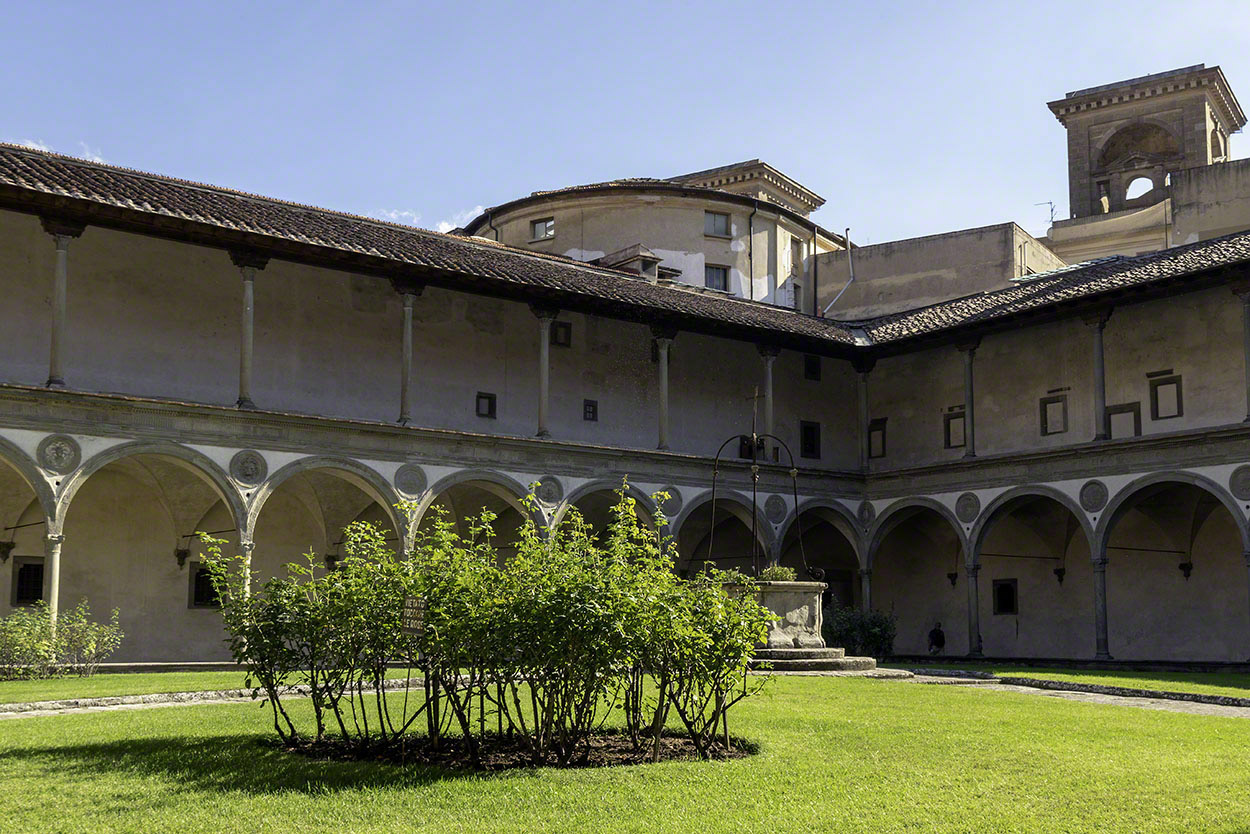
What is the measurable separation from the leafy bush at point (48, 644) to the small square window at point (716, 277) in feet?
70.3

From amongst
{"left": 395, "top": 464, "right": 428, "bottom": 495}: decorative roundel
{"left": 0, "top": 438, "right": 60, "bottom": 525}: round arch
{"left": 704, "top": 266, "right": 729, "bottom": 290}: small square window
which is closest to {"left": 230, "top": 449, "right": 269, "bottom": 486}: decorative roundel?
{"left": 395, "top": 464, "right": 428, "bottom": 495}: decorative roundel

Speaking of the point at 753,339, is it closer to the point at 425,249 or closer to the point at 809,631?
the point at 425,249

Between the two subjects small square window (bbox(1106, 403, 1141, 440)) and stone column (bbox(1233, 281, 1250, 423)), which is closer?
stone column (bbox(1233, 281, 1250, 423))

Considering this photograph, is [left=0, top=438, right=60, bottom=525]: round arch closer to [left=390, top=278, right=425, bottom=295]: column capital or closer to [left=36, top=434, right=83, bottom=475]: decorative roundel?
[left=36, top=434, right=83, bottom=475]: decorative roundel

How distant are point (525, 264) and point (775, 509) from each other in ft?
24.9

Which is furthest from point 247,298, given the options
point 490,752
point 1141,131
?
point 1141,131

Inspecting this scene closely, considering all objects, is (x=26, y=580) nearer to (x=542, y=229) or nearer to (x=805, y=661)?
(x=805, y=661)

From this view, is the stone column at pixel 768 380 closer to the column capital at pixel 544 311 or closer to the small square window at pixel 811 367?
→ the small square window at pixel 811 367

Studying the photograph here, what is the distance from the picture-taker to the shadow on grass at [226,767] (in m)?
8.35

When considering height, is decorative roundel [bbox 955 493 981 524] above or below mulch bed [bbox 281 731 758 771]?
above

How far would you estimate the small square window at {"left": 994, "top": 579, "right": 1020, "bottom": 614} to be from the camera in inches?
1162

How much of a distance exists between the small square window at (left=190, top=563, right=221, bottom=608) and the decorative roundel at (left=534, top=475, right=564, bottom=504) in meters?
6.28

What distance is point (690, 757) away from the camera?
377 inches

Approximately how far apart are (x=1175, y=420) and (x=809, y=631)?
10937mm
